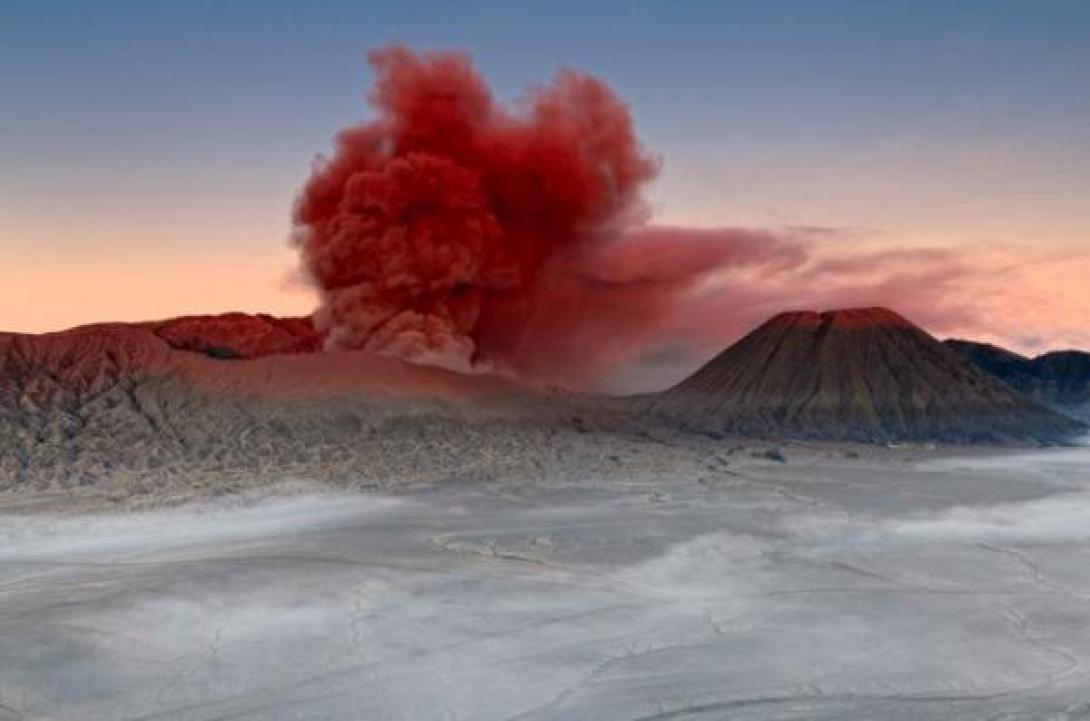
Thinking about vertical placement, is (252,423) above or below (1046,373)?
below

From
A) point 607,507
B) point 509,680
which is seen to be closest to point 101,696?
point 509,680

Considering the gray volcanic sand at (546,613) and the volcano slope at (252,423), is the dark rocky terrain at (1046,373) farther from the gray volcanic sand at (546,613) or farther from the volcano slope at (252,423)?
the gray volcanic sand at (546,613)

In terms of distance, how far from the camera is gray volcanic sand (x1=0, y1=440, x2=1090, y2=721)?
631 inches

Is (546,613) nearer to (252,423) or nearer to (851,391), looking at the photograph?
(252,423)

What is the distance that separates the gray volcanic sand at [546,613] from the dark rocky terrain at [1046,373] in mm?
101571

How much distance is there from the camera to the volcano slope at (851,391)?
86812mm

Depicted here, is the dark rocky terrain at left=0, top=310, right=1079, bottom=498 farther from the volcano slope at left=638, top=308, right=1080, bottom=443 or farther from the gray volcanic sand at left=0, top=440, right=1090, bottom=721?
the gray volcanic sand at left=0, top=440, right=1090, bottom=721

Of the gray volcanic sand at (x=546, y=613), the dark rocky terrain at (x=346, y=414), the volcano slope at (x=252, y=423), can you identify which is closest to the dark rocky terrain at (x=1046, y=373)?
the dark rocky terrain at (x=346, y=414)

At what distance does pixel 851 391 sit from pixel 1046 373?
5831cm

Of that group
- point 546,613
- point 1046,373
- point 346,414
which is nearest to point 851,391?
point 346,414

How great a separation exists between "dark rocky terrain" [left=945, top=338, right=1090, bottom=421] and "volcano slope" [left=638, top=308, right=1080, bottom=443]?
31.1 meters

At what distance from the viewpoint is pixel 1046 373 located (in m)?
138

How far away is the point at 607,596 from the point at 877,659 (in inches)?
253

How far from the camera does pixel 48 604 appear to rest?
21.8 meters
